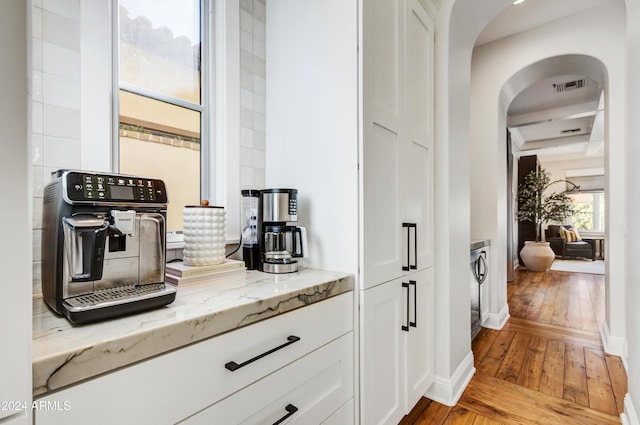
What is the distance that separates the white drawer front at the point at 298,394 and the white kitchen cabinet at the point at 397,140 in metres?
0.34

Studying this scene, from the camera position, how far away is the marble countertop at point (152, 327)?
563mm

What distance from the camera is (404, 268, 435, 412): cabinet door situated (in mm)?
1628

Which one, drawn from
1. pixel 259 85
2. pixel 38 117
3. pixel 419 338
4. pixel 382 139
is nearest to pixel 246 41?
pixel 259 85

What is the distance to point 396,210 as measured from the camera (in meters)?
1.53

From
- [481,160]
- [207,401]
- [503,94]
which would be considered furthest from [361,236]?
[503,94]

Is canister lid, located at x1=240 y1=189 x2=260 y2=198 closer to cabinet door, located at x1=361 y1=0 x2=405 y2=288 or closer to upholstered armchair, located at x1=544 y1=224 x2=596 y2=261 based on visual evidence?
cabinet door, located at x1=361 y1=0 x2=405 y2=288

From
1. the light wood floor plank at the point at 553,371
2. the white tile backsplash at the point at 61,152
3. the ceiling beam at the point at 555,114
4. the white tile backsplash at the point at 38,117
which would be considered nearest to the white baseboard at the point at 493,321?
the light wood floor plank at the point at 553,371

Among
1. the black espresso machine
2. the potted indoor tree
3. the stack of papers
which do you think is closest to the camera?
the black espresso machine

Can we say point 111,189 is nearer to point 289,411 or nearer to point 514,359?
point 289,411

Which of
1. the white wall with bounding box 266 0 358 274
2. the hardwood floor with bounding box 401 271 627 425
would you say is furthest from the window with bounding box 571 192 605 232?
the white wall with bounding box 266 0 358 274

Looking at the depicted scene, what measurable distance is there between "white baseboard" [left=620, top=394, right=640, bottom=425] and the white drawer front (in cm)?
148

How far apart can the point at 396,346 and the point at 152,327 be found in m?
1.19

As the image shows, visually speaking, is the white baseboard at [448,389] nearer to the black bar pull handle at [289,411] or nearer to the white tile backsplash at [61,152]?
the black bar pull handle at [289,411]

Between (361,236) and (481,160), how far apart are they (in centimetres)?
256
